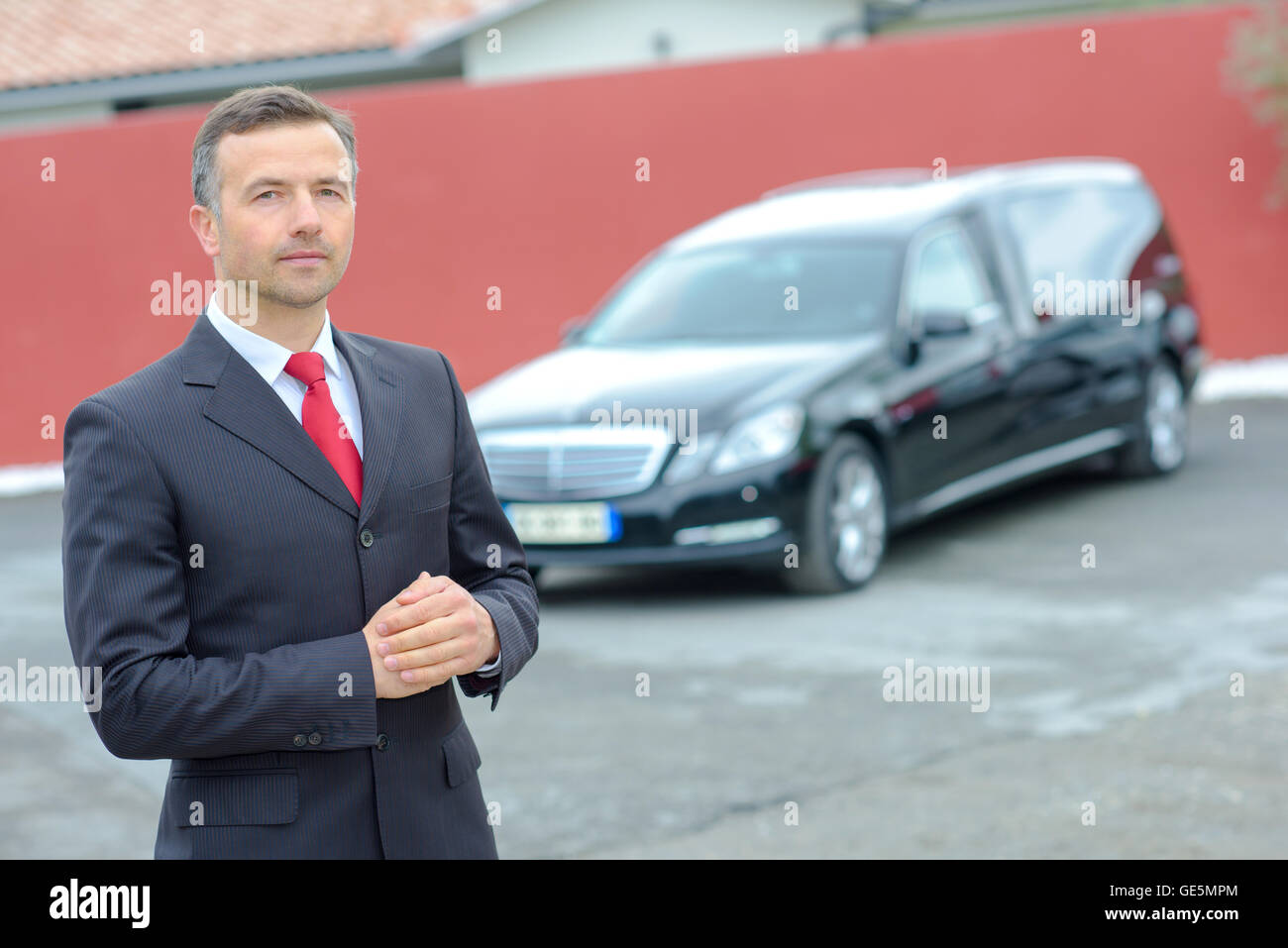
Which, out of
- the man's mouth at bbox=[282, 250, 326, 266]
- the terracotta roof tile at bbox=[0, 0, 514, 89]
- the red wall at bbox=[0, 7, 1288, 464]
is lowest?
Result: the man's mouth at bbox=[282, 250, 326, 266]

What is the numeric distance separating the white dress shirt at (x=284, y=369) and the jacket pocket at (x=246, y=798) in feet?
1.00

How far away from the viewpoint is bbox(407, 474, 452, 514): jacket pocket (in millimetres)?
2363

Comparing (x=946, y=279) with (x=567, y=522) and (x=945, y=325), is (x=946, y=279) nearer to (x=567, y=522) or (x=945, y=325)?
(x=945, y=325)

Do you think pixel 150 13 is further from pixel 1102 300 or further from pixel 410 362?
pixel 410 362

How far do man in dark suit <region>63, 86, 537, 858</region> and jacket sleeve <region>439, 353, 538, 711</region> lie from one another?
0.08 metres

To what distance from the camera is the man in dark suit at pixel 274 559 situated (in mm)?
2150

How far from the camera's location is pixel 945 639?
7.12 meters

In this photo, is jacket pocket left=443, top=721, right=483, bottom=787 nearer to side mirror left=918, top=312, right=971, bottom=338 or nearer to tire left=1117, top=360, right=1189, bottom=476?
side mirror left=918, top=312, right=971, bottom=338

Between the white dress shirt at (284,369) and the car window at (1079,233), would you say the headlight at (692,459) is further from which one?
the white dress shirt at (284,369)

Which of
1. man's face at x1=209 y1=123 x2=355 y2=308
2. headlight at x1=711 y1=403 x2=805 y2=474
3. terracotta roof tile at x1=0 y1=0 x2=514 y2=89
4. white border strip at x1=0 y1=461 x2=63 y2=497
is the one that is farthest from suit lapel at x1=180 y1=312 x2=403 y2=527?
terracotta roof tile at x1=0 y1=0 x2=514 y2=89

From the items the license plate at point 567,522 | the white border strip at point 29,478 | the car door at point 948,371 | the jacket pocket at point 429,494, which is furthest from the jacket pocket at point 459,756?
the white border strip at point 29,478
